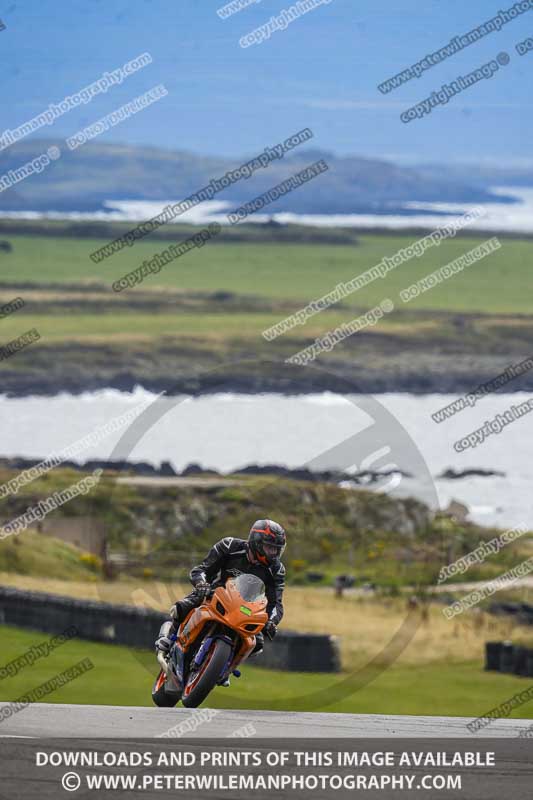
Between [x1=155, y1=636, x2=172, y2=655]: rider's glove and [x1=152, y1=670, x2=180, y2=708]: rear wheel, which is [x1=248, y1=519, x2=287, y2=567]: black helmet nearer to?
[x1=155, y1=636, x2=172, y2=655]: rider's glove

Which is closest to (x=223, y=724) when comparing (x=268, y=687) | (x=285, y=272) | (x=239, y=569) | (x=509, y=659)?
(x=239, y=569)

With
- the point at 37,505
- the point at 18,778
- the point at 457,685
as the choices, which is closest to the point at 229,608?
the point at 18,778

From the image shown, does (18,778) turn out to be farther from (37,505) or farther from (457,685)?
(37,505)

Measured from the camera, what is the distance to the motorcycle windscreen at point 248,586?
11.0 meters

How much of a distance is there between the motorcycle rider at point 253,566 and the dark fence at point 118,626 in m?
8.04

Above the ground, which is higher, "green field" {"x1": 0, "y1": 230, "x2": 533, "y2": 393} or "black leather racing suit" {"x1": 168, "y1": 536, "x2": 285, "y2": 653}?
"black leather racing suit" {"x1": 168, "y1": 536, "x2": 285, "y2": 653}

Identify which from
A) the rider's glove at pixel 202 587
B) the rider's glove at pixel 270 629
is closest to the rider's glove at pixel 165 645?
the rider's glove at pixel 202 587

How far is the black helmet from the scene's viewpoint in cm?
1100

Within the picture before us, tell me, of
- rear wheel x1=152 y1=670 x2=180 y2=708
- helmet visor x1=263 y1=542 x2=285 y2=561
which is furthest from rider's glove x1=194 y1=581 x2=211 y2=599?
rear wheel x1=152 y1=670 x2=180 y2=708

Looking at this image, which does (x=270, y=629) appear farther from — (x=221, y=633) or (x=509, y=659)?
(x=509, y=659)

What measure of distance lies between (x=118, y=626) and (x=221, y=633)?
31.7 feet

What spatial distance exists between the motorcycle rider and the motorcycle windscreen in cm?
15

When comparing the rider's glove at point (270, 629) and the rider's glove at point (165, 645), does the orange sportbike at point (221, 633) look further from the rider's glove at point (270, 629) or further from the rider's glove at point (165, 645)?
the rider's glove at point (165, 645)

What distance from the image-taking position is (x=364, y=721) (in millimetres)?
11367
